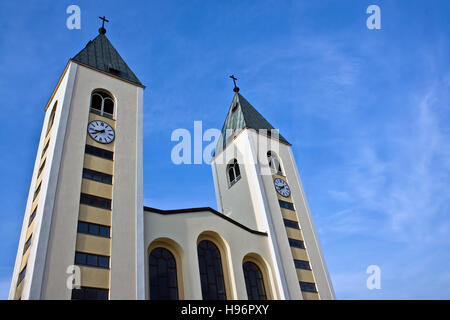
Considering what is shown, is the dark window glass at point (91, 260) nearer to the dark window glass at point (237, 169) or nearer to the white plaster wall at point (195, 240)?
the white plaster wall at point (195, 240)

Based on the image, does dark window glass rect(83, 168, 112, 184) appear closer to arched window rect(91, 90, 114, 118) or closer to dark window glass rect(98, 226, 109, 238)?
dark window glass rect(98, 226, 109, 238)

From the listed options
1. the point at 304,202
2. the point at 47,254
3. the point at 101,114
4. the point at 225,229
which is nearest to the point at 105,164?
the point at 101,114

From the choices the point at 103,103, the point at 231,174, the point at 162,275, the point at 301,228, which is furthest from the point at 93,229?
the point at 231,174

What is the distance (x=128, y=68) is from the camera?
2658cm

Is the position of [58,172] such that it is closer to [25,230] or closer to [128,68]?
[25,230]

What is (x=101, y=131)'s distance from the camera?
20906mm

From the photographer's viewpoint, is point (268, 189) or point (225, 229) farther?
point (268, 189)

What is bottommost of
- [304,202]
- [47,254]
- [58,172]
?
[47,254]

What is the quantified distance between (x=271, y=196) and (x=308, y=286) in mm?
6175

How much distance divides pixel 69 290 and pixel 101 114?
33.5 ft

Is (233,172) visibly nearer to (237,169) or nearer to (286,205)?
(237,169)

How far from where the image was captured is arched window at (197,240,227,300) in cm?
1997

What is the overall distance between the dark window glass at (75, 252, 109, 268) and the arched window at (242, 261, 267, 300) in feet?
27.7
